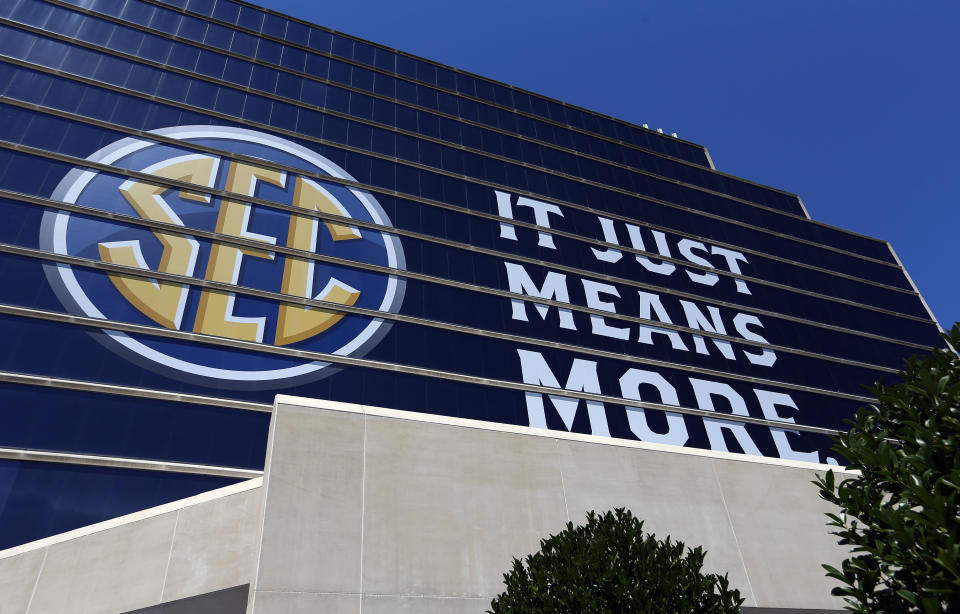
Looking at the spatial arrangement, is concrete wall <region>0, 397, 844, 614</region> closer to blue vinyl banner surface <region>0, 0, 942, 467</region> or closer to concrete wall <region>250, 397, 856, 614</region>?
concrete wall <region>250, 397, 856, 614</region>

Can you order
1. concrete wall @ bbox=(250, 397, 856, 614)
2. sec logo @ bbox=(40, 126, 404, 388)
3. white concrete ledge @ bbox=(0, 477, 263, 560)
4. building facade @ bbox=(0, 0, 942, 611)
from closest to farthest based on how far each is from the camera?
concrete wall @ bbox=(250, 397, 856, 614)
white concrete ledge @ bbox=(0, 477, 263, 560)
building facade @ bbox=(0, 0, 942, 611)
sec logo @ bbox=(40, 126, 404, 388)

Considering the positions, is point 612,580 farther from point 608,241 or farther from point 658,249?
point 658,249

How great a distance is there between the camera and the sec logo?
24.5 meters

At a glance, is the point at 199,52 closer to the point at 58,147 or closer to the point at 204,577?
the point at 58,147

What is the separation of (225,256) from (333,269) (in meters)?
4.18

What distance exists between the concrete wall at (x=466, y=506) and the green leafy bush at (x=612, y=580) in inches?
135

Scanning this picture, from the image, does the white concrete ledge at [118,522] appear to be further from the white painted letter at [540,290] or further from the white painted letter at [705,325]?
the white painted letter at [705,325]

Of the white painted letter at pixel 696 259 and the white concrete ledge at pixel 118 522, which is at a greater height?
the white painted letter at pixel 696 259

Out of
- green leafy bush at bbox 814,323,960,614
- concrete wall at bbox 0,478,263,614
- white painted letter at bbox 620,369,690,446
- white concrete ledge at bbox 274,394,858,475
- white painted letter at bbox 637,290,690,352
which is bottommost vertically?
green leafy bush at bbox 814,323,960,614

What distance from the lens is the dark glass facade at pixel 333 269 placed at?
23125 millimetres

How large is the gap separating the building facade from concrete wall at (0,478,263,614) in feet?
19.9

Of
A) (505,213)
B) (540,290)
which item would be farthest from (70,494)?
(505,213)

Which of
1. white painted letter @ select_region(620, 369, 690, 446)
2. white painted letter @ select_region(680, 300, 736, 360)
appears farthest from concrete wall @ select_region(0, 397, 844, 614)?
white painted letter @ select_region(680, 300, 736, 360)

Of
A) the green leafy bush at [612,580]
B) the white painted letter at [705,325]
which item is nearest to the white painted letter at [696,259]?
the white painted letter at [705,325]
